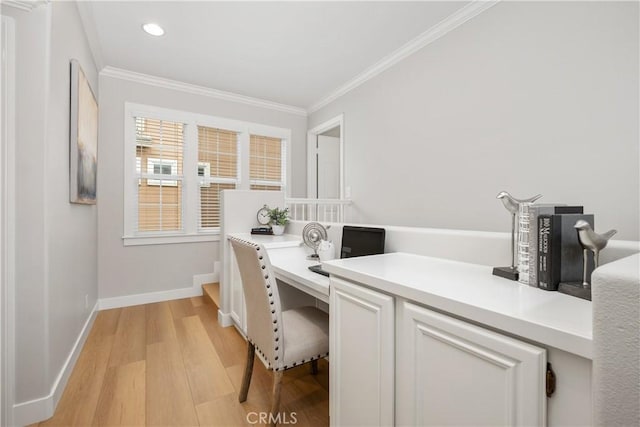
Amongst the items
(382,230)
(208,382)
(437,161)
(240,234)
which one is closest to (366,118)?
(437,161)

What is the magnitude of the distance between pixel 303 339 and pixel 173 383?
1.02 m

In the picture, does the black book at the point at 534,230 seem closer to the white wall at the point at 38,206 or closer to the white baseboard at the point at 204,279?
the white wall at the point at 38,206

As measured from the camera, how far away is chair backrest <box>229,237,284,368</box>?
130 centimetres

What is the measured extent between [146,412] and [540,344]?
1869 mm

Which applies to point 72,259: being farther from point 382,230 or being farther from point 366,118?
point 366,118

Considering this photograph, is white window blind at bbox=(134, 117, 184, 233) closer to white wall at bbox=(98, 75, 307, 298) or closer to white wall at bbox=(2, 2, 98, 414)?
white wall at bbox=(98, 75, 307, 298)

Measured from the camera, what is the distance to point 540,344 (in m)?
0.61

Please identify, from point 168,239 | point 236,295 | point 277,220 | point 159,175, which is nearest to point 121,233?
point 168,239

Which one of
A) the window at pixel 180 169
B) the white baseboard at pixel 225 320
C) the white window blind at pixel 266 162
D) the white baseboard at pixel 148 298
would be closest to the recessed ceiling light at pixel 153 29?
the window at pixel 180 169

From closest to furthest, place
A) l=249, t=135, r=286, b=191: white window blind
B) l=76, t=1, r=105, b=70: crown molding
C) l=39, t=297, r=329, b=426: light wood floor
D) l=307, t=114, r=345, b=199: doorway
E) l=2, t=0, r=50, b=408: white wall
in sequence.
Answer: l=2, t=0, r=50, b=408: white wall → l=39, t=297, r=329, b=426: light wood floor → l=76, t=1, r=105, b=70: crown molding → l=249, t=135, r=286, b=191: white window blind → l=307, t=114, r=345, b=199: doorway

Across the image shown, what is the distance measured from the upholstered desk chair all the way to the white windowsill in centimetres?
240

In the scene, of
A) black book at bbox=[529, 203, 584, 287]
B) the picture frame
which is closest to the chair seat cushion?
black book at bbox=[529, 203, 584, 287]

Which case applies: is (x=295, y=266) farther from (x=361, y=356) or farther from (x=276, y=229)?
(x=276, y=229)

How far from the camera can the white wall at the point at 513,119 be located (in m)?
1.64
